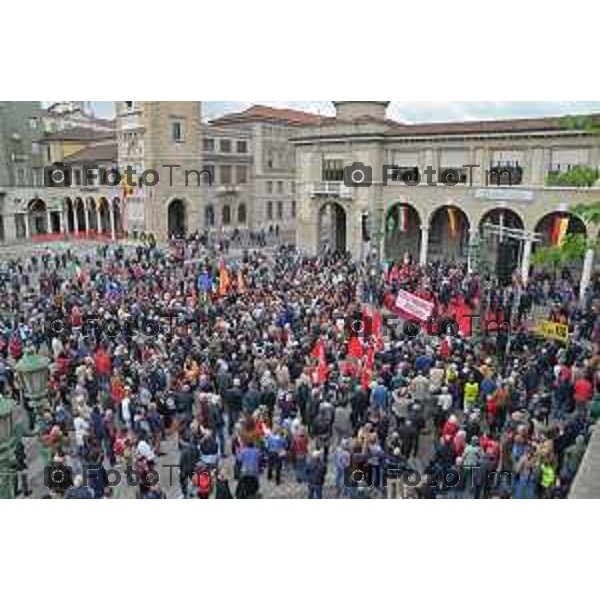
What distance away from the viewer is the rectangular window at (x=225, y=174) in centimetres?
4822

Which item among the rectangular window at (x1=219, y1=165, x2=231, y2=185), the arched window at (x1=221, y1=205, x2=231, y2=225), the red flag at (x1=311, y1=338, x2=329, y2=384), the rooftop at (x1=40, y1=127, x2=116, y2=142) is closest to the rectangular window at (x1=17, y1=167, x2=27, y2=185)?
the rooftop at (x1=40, y1=127, x2=116, y2=142)

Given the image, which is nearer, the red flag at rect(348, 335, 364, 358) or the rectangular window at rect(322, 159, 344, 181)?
the red flag at rect(348, 335, 364, 358)

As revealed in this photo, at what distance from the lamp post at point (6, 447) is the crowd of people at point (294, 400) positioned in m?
0.63

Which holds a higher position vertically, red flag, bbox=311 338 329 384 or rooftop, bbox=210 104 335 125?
rooftop, bbox=210 104 335 125

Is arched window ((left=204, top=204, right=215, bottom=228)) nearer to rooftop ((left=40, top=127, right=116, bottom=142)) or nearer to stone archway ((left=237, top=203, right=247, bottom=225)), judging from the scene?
stone archway ((left=237, top=203, right=247, bottom=225))

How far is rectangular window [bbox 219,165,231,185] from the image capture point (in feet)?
158

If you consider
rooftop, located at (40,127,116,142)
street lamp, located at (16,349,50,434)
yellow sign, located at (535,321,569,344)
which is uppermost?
rooftop, located at (40,127,116,142)

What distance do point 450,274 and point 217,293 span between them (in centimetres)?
966

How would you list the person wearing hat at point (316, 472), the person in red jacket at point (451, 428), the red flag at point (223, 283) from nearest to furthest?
the person wearing hat at point (316, 472) < the person in red jacket at point (451, 428) < the red flag at point (223, 283)

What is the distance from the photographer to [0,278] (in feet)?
78.4

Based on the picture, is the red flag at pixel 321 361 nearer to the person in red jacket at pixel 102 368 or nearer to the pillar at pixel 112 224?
the person in red jacket at pixel 102 368

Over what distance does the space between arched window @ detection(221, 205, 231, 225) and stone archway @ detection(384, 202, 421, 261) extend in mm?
18599

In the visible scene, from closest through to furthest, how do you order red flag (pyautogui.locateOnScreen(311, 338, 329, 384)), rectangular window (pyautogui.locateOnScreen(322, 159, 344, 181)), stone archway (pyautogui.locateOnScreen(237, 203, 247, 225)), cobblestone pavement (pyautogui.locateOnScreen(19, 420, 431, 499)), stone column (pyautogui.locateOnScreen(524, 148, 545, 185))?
cobblestone pavement (pyautogui.locateOnScreen(19, 420, 431, 499)), red flag (pyautogui.locateOnScreen(311, 338, 329, 384)), stone column (pyautogui.locateOnScreen(524, 148, 545, 185)), rectangular window (pyautogui.locateOnScreen(322, 159, 344, 181)), stone archway (pyautogui.locateOnScreen(237, 203, 247, 225))

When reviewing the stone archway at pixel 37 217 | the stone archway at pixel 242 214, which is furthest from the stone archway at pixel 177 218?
the stone archway at pixel 37 217
